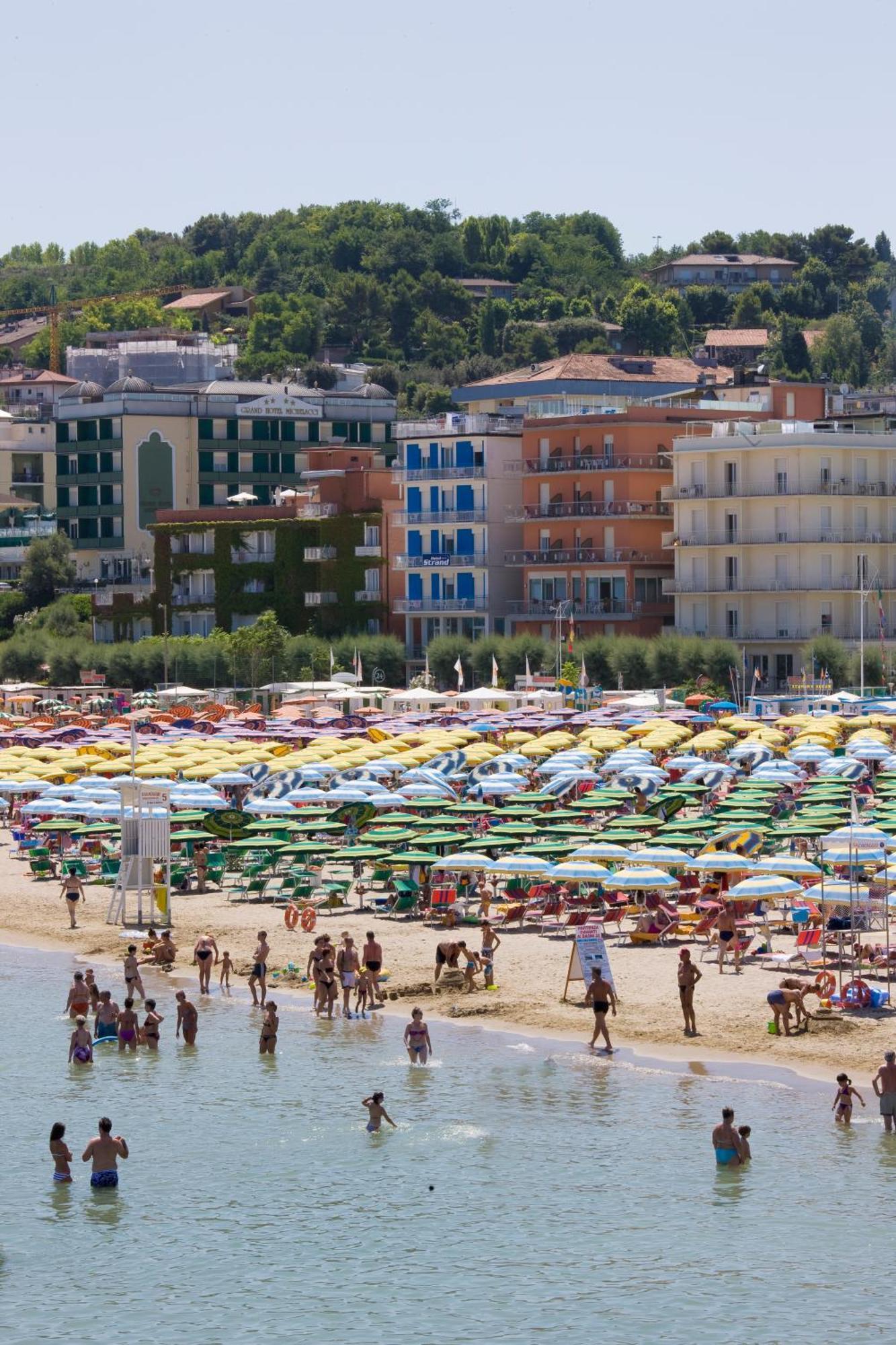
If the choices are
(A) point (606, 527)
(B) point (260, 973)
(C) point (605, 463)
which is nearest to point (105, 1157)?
(B) point (260, 973)

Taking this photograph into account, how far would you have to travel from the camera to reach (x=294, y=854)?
47.4 metres

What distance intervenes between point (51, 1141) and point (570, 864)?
13.8 meters

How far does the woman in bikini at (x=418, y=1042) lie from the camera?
3169cm

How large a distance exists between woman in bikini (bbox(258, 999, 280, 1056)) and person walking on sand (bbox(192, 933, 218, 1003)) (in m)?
3.53

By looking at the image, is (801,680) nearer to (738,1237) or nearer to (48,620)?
(48,620)

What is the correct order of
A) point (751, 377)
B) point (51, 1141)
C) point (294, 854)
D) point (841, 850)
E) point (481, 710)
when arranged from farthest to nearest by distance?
point (751, 377), point (481, 710), point (294, 854), point (841, 850), point (51, 1141)

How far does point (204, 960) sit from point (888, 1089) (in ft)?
43.3

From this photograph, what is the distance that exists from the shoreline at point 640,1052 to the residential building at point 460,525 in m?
52.5

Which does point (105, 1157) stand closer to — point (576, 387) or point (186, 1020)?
point (186, 1020)

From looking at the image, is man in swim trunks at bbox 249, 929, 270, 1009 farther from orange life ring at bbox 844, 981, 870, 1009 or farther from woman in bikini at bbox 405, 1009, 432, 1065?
orange life ring at bbox 844, 981, 870, 1009

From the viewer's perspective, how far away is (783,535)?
81.7m

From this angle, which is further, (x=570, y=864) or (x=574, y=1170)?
(x=570, y=864)

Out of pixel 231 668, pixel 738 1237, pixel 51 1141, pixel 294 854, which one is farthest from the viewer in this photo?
pixel 231 668

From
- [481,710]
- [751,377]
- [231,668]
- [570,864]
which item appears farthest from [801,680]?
[570,864]
